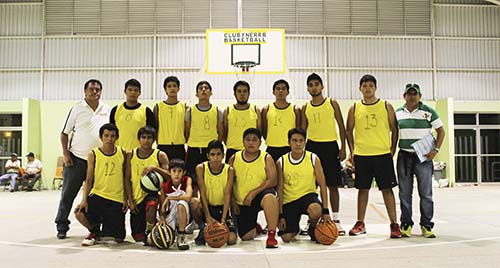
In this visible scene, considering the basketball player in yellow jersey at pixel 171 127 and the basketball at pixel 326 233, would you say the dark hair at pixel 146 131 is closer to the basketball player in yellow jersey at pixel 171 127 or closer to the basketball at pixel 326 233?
the basketball player in yellow jersey at pixel 171 127

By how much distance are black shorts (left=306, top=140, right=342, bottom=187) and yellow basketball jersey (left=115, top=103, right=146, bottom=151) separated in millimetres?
2136

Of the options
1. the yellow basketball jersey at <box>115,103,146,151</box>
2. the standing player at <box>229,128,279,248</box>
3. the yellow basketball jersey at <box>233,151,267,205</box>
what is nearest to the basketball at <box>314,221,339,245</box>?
the standing player at <box>229,128,279,248</box>

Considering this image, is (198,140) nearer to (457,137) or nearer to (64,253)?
(64,253)

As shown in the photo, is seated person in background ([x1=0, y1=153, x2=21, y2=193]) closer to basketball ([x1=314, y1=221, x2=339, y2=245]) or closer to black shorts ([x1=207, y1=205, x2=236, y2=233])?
black shorts ([x1=207, y1=205, x2=236, y2=233])

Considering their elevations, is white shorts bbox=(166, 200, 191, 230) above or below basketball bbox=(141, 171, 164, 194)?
below

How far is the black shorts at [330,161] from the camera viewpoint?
5375mm

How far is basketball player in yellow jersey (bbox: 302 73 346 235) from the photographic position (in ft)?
17.6

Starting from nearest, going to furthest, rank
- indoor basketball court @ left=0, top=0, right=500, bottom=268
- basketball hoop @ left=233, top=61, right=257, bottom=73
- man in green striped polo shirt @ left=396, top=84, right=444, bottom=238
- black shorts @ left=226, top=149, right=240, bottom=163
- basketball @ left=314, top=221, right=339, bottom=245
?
basketball @ left=314, top=221, right=339, bottom=245, man in green striped polo shirt @ left=396, top=84, right=444, bottom=238, black shorts @ left=226, top=149, right=240, bottom=163, basketball hoop @ left=233, top=61, right=257, bottom=73, indoor basketball court @ left=0, top=0, right=500, bottom=268

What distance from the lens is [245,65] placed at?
13.2m

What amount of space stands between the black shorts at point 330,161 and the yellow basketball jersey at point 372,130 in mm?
269

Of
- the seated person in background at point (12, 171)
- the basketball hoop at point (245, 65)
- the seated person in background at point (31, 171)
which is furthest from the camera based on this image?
the seated person in background at point (31, 171)

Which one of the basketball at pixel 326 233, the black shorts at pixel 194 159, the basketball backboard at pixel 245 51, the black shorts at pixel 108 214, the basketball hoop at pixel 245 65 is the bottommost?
the basketball at pixel 326 233

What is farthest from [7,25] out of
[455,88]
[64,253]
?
[455,88]

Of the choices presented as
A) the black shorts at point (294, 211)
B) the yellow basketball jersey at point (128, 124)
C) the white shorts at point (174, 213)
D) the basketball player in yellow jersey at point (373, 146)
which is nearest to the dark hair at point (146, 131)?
the yellow basketball jersey at point (128, 124)
